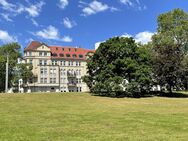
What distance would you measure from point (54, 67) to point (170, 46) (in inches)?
2199

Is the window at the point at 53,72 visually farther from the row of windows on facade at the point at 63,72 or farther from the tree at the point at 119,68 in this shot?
the tree at the point at 119,68

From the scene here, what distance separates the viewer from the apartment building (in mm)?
99875

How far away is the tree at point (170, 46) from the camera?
52.2m

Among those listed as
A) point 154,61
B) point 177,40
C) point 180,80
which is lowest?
point 180,80

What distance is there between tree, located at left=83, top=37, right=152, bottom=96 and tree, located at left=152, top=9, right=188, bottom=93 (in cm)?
222

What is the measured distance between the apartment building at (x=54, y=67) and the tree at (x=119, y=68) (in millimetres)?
44715

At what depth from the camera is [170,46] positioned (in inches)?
2124

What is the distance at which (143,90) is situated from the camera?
55562 mm

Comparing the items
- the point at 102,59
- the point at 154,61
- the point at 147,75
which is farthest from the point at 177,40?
the point at 102,59

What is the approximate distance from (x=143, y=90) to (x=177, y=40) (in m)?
11.1

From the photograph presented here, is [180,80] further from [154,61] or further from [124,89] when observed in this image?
[124,89]

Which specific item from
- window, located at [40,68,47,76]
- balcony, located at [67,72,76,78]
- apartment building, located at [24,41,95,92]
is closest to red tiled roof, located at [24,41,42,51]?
apartment building, located at [24,41,95,92]

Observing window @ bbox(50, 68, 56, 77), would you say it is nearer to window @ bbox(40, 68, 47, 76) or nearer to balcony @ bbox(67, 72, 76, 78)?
window @ bbox(40, 68, 47, 76)

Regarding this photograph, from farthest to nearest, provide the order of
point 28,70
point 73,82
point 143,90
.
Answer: point 73,82, point 28,70, point 143,90
